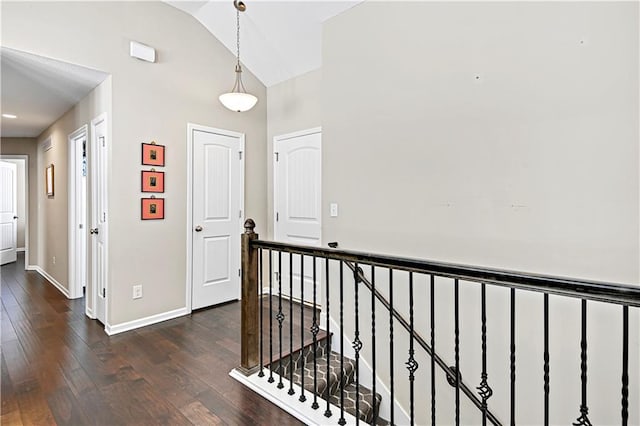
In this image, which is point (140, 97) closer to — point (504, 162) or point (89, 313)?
point (89, 313)

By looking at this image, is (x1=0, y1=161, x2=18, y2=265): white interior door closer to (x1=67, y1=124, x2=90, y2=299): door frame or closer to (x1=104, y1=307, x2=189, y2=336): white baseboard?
(x1=67, y1=124, x2=90, y2=299): door frame

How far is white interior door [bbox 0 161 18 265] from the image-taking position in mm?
6730

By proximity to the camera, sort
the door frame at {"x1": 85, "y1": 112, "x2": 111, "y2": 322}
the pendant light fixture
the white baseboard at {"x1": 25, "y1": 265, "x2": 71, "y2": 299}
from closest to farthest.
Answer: the door frame at {"x1": 85, "y1": 112, "x2": 111, "y2": 322} < the pendant light fixture < the white baseboard at {"x1": 25, "y1": 265, "x2": 71, "y2": 299}

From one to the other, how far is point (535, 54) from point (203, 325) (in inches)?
135

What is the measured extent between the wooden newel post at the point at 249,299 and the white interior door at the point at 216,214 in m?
1.66

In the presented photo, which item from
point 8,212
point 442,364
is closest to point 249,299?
point 442,364

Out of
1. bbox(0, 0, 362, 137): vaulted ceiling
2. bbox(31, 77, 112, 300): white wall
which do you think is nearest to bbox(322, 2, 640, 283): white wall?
bbox(0, 0, 362, 137): vaulted ceiling

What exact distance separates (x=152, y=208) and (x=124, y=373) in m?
1.56

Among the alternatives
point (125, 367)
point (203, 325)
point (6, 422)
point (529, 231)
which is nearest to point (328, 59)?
point (529, 231)

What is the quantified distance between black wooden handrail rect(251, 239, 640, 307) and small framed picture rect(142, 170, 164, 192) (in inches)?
97.1

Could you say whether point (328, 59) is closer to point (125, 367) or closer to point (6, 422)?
point (125, 367)

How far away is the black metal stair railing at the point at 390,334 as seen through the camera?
114cm

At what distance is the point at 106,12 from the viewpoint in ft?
10.1

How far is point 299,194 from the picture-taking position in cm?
411
